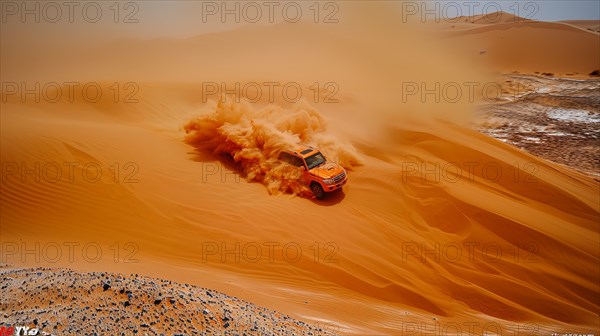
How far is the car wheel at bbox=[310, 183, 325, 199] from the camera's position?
970cm

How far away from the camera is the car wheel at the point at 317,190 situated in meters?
9.70

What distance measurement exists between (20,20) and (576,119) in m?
35.3

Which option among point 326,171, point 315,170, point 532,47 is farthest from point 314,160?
point 532,47

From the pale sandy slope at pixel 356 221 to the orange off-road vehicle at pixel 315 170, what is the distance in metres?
0.58

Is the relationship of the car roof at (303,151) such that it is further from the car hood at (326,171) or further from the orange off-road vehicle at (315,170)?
the car hood at (326,171)

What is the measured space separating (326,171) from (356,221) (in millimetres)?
1727

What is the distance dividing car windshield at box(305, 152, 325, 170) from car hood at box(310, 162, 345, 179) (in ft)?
0.41

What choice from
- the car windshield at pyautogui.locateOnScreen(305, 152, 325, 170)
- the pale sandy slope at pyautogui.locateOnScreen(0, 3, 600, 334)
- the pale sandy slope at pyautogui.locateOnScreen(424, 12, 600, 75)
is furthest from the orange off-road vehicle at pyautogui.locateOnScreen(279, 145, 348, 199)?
the pale sandy slope at pyautogui.locateOnScreen(424, 12, 600, 75)

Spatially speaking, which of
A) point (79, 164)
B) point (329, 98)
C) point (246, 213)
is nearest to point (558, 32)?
point (329, 98)

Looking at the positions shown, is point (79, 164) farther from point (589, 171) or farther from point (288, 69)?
point (288, 69)

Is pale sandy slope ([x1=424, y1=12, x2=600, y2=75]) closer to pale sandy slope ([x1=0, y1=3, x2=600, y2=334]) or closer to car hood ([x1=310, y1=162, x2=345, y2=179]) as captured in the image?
pale sandy slope ([x1=0, y1=3, x2=600, y2=334])

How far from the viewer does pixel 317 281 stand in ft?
23.9

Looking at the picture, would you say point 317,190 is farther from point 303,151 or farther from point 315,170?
point 303,151

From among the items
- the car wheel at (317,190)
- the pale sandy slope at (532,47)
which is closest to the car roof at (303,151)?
the car wheel at (317,190)
